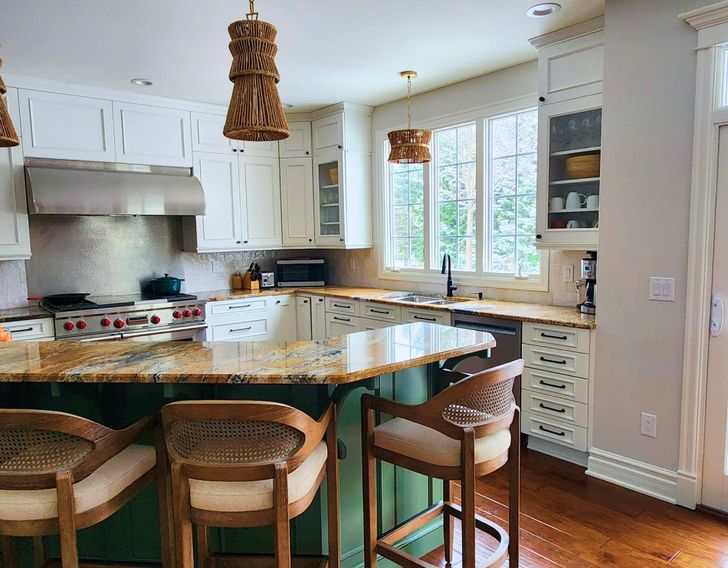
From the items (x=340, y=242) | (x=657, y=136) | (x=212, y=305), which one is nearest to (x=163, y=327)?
(x=212, y=305)

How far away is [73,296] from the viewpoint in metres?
4.07

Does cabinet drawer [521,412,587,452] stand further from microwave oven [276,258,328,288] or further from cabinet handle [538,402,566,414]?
microwave oven [276,258,328,288]

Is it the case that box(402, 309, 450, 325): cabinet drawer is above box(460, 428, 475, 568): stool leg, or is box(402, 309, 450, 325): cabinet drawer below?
above

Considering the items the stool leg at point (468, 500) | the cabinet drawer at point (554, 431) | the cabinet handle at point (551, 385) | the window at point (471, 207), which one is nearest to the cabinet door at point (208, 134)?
the window at point (471, 207)

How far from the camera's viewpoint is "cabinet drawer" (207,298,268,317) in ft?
14.9

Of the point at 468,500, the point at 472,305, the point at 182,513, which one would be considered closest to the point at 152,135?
the point at 472,305

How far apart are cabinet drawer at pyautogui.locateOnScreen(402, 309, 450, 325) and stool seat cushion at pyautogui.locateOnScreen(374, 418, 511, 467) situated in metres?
1.85

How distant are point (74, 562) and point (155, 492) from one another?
0.53m

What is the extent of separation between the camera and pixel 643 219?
277 centimetres

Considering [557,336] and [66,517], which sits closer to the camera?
[66,517]

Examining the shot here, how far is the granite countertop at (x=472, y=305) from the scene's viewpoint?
125 inches

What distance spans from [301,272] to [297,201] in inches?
28.9

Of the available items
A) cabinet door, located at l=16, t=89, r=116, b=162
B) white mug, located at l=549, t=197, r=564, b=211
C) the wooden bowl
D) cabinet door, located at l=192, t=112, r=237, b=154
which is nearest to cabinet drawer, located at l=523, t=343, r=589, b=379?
white mug, located at l=549, t=197, r=564, b=211

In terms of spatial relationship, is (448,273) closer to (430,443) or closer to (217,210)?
(217,210)
